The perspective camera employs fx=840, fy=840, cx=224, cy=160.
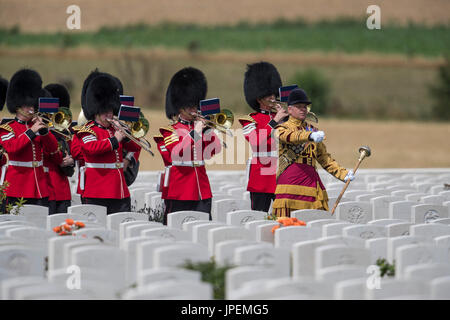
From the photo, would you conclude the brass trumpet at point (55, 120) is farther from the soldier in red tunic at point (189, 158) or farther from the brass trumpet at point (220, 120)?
the brass trumpet at point (220, 120)

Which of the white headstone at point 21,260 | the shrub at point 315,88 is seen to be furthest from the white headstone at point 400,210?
the shrub at point 315,88

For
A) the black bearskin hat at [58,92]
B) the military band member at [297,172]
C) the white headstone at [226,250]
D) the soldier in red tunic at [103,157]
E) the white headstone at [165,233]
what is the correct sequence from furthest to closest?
the black bearskin hat at [58,92]
the soldier in red tunic at [103,157]
the military band member at [297,172]
the white headstone at [165,233]
the white headstone at [226,250]

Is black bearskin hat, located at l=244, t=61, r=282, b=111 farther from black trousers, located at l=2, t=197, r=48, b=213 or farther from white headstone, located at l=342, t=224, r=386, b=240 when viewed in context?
white headstone, located at l=342, t=224, r=386, b=240

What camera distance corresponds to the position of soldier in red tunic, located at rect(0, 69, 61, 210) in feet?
25.0

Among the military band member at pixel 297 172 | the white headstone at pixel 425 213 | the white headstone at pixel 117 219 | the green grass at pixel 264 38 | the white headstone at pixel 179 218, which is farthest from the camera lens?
the green grass at pixel 264 38

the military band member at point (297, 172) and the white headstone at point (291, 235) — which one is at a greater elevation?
the military band member at point (297, 172)

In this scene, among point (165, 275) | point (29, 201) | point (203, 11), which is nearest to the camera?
point (165, 275)

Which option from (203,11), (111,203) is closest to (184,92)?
(111,203)

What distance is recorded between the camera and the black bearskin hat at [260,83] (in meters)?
8.38

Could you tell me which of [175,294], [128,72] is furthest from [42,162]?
[128,72]

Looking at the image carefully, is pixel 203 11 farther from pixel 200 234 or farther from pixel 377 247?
pixel 377 247

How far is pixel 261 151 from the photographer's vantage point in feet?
26.7

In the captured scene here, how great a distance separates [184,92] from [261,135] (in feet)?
2.76

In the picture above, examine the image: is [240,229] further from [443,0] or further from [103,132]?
[443,0]
